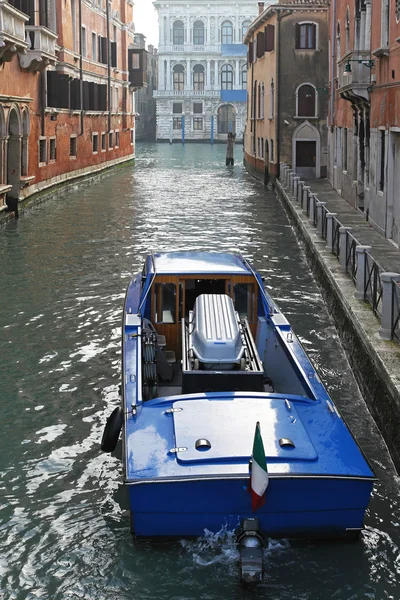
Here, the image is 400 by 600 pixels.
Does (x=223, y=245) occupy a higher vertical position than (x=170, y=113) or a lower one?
lower

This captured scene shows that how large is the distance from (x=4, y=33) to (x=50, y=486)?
1483 cm

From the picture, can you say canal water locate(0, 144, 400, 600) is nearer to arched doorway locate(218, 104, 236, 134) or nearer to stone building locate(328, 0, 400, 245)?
stone building locate(328, 0, 400, 245)

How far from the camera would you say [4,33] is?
65.9ft

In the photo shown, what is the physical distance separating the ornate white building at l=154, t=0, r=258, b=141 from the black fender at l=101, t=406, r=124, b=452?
81.1 meters

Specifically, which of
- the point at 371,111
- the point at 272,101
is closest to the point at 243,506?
the point at 371,111

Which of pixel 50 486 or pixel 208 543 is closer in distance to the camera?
pixel 208 543

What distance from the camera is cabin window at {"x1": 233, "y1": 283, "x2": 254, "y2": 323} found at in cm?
984

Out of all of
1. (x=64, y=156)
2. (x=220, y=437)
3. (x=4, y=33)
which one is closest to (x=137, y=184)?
(x=64, y=156)

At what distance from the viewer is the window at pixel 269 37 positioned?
112 feet

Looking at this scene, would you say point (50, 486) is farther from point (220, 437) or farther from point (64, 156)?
point (64, 156)

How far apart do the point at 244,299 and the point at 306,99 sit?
24.8m

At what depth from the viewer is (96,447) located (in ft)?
26.8

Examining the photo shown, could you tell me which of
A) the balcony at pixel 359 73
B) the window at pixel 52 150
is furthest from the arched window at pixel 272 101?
the balcony at pixel 359 73

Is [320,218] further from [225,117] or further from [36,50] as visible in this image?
[225,117]
